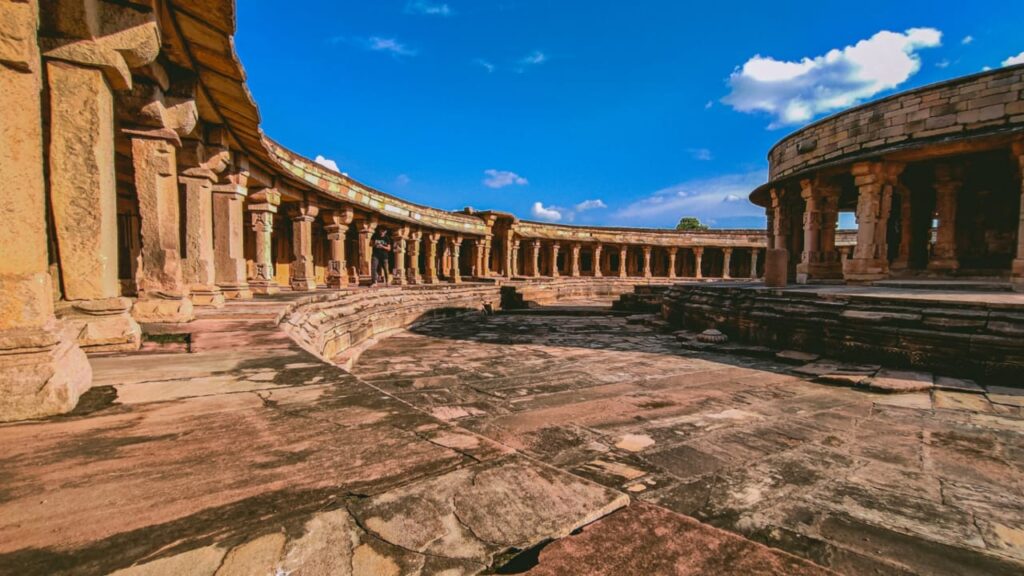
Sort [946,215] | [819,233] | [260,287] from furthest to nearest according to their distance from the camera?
[819,233] < [946,215] < [260,287]

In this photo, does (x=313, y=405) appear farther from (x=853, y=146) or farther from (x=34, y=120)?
(x=853, y=146)

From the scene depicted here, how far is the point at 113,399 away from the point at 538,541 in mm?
2530

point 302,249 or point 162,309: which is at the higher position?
point 302,249

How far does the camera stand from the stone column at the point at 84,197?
3049mm

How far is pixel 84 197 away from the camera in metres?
3.14

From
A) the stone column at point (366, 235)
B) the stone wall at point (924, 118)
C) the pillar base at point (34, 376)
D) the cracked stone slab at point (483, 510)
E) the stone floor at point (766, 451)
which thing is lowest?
the stone floor at point (766, 451)

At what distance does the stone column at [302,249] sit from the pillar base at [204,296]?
4703 millimetres

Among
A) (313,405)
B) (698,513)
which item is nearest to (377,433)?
(313,405)

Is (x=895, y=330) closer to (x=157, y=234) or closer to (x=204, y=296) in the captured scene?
(x=157, y=234)

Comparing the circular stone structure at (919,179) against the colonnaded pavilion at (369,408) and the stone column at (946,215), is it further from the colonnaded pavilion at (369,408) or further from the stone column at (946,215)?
the colonnaded pavilion at (369,408)

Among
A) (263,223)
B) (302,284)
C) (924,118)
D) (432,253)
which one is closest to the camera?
(263,223)

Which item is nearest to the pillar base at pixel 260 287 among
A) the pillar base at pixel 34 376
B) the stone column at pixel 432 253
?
the pillar base at pixel 34 376

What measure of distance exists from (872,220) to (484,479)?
1243 cm

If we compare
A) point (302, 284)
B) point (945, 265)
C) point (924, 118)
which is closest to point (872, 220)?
point (924, 118)
